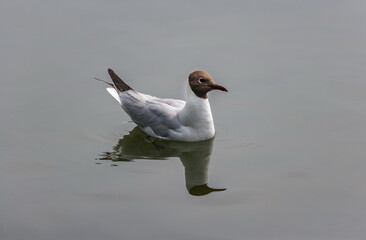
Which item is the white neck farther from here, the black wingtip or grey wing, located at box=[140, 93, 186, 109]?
the black wingtip

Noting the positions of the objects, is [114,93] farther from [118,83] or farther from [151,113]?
[151,113]

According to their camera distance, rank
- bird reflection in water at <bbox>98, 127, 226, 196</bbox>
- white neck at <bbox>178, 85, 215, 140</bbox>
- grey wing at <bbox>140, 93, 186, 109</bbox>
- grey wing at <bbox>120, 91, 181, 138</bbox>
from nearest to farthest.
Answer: bird reflection in water at <bbox>98, 127, 226, 196</bbox>
white neck at <bbox>178, 85, 215, 140</bbox>
grey wing at <bbox>120, 91, 181, 138</bbox>
grey wing at <bbox>140, 93, 186, 109</bbox>

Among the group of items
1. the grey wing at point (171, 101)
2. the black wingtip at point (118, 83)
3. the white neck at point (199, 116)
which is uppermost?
the black wingtip at point (118, 83)

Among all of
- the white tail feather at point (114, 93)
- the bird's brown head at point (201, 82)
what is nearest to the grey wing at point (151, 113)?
the white tail feather at point (114, 93)

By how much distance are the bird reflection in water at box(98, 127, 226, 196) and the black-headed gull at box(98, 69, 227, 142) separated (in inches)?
3.9

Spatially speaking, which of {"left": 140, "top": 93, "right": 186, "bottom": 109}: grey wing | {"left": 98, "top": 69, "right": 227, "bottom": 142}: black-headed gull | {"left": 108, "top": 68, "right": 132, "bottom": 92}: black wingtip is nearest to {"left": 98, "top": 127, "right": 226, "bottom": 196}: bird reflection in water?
{"left": 98, "top": 69, "right": 227, "bottom": 142}: black-headed gull

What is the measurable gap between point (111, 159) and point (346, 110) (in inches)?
122

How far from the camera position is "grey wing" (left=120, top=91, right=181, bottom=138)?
9.30 meters

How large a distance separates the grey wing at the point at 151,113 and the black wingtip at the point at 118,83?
0.18 meters

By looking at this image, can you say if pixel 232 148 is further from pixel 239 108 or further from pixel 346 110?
pixel 346 110

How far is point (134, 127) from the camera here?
9.75m

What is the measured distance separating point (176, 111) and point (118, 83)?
0.99 m

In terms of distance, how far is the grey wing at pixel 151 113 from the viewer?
30.5 feet

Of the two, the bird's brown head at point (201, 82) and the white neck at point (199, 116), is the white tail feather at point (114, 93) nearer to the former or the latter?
the white neck at point (199, 116)
